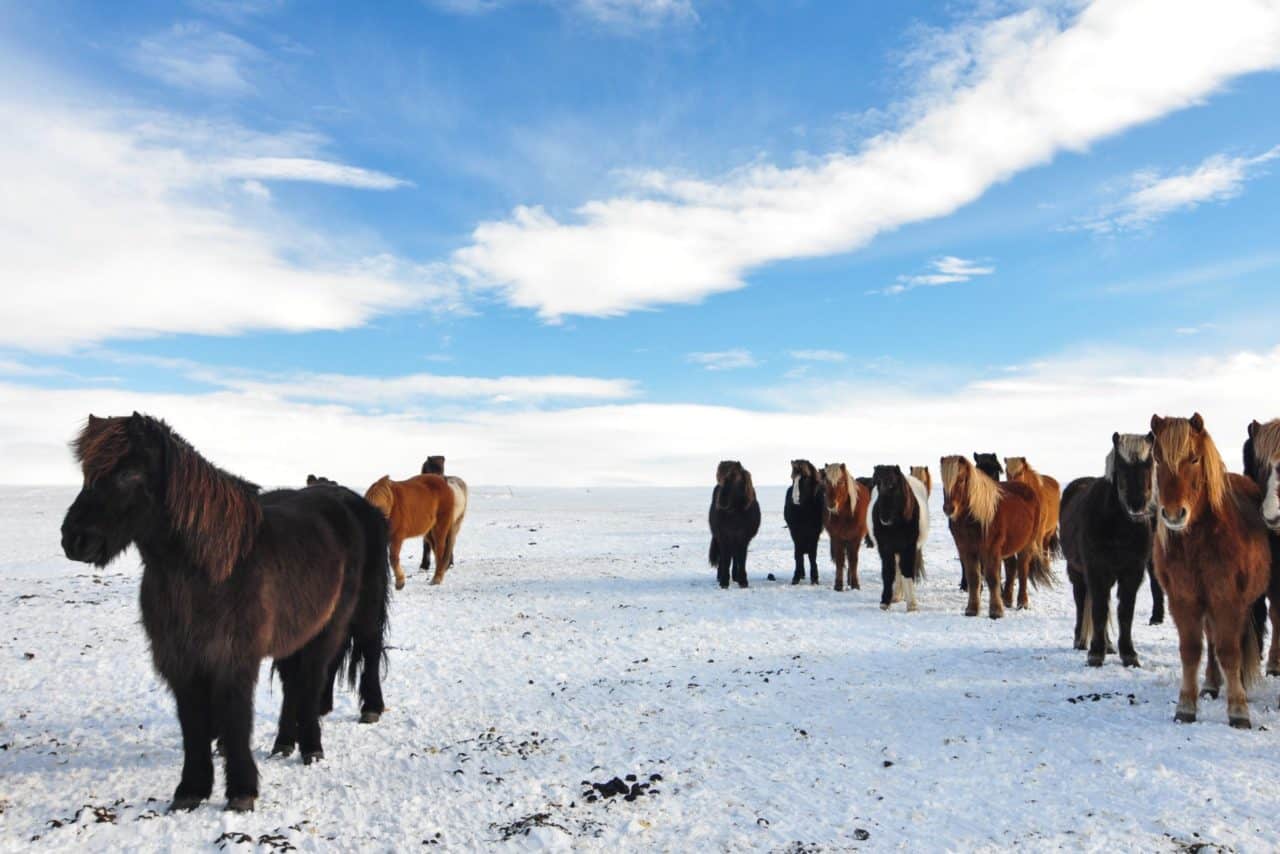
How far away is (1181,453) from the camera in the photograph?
205 inches

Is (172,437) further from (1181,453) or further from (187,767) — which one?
(1181,453)

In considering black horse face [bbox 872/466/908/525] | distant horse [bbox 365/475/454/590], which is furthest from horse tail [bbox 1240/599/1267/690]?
distant horse [bbox 365/475/454/590]

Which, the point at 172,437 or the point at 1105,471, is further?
the point at 1105,471

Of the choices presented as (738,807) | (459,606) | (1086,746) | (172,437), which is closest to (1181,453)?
(1086,746)

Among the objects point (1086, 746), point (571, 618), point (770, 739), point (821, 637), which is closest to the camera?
point (1086, 746)

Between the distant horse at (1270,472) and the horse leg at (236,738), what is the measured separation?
19.5 ft

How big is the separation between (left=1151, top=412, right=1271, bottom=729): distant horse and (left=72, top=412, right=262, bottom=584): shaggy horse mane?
532 cm

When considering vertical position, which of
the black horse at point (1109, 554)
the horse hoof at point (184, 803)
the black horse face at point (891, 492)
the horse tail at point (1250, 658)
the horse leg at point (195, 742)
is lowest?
the horse hoof at point (184, 803)

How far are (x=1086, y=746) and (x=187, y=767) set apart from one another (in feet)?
16.1

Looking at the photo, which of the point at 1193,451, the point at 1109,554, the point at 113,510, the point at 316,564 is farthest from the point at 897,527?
the point at 113,510

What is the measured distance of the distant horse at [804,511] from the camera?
13.4 m

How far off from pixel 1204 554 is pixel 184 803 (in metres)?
5.98

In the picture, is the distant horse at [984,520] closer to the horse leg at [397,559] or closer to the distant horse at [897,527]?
the distant horse at [897,527]

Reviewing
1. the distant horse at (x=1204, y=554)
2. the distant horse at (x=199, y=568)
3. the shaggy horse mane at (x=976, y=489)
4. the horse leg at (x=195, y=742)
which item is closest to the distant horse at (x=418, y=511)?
the shaggy horse mane at (x=976, y=489)
